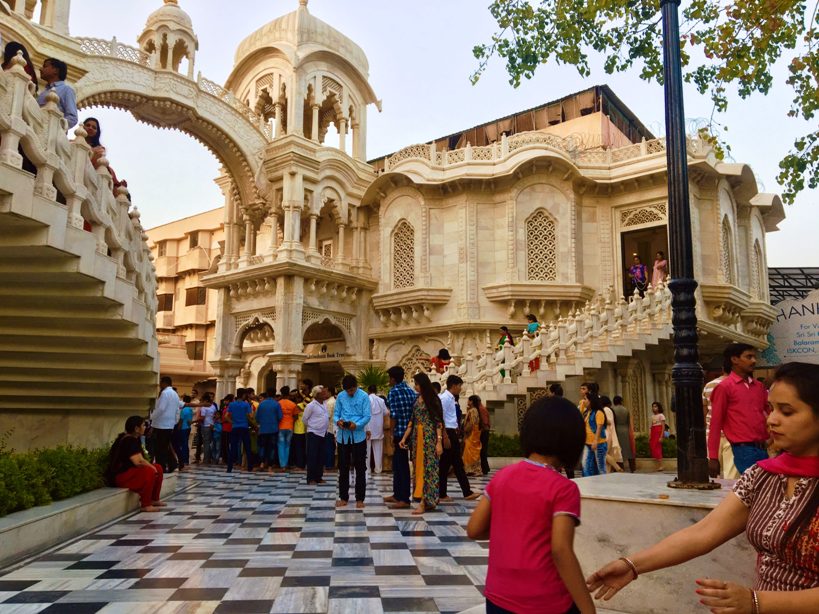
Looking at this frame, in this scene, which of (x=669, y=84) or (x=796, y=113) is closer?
(x=669, y=84)

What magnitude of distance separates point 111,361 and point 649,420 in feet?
46.4

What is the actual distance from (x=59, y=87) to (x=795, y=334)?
22.4 meters

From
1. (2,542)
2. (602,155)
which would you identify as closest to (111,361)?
(2,542)

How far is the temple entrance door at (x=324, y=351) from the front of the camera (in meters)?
22.4

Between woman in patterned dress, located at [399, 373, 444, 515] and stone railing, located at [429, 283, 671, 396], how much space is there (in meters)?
5.54

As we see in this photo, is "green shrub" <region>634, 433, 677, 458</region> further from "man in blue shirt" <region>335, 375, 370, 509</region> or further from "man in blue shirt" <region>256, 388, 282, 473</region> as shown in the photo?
"man in blue shirt" <region>335, 375, 370, 509</region>

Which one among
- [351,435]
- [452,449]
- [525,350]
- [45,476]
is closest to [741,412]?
[452,449]

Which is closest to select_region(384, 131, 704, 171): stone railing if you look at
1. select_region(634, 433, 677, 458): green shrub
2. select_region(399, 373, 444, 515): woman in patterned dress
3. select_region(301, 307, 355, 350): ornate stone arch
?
select_region(301, 307, 355, 350): ornate stone arch

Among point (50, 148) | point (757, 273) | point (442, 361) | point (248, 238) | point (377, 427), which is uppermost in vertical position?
point (248, 238)

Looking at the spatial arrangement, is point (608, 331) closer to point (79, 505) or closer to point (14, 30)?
point (79, 505)

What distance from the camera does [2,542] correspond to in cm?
489

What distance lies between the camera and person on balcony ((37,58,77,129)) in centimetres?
730

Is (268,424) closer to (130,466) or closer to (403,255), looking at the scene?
(130,466)

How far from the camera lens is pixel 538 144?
18.5 meters
